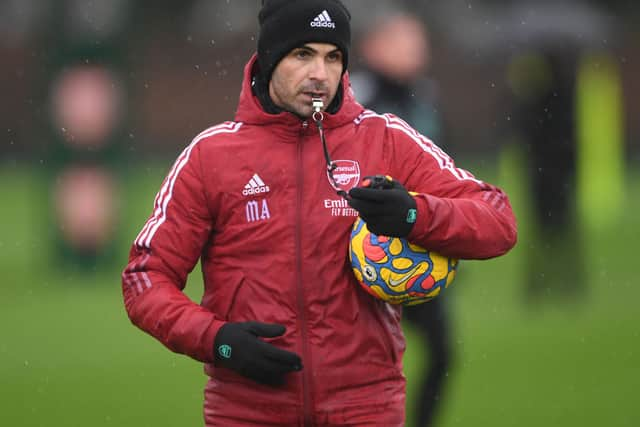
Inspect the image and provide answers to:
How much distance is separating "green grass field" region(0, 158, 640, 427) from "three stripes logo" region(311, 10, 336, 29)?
3203 millimetres

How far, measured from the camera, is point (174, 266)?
4.16 m

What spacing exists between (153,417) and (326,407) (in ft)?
12.7

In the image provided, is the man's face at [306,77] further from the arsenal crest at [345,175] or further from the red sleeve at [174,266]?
the red sleeve at [174,266]

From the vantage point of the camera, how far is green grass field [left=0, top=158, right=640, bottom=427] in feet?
25.5

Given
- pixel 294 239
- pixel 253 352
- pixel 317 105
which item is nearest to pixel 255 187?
pixel 294 239

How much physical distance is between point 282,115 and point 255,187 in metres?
0.24

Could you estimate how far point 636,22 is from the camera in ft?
114

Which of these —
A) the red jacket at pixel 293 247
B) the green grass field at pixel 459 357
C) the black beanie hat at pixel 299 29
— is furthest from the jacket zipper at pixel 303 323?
the green grass field at pixel 459 357

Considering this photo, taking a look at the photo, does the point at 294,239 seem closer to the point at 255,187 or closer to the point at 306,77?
the point at 255,187

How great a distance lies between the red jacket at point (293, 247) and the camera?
404cm

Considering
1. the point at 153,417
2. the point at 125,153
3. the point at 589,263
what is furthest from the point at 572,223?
the point at 153,417

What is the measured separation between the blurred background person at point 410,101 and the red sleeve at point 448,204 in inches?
97.6

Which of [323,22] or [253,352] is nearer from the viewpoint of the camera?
[253,352]

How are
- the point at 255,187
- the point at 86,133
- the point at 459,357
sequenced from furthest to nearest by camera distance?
the point at 86,133 → the point at 459,357 → the point at 255,187
